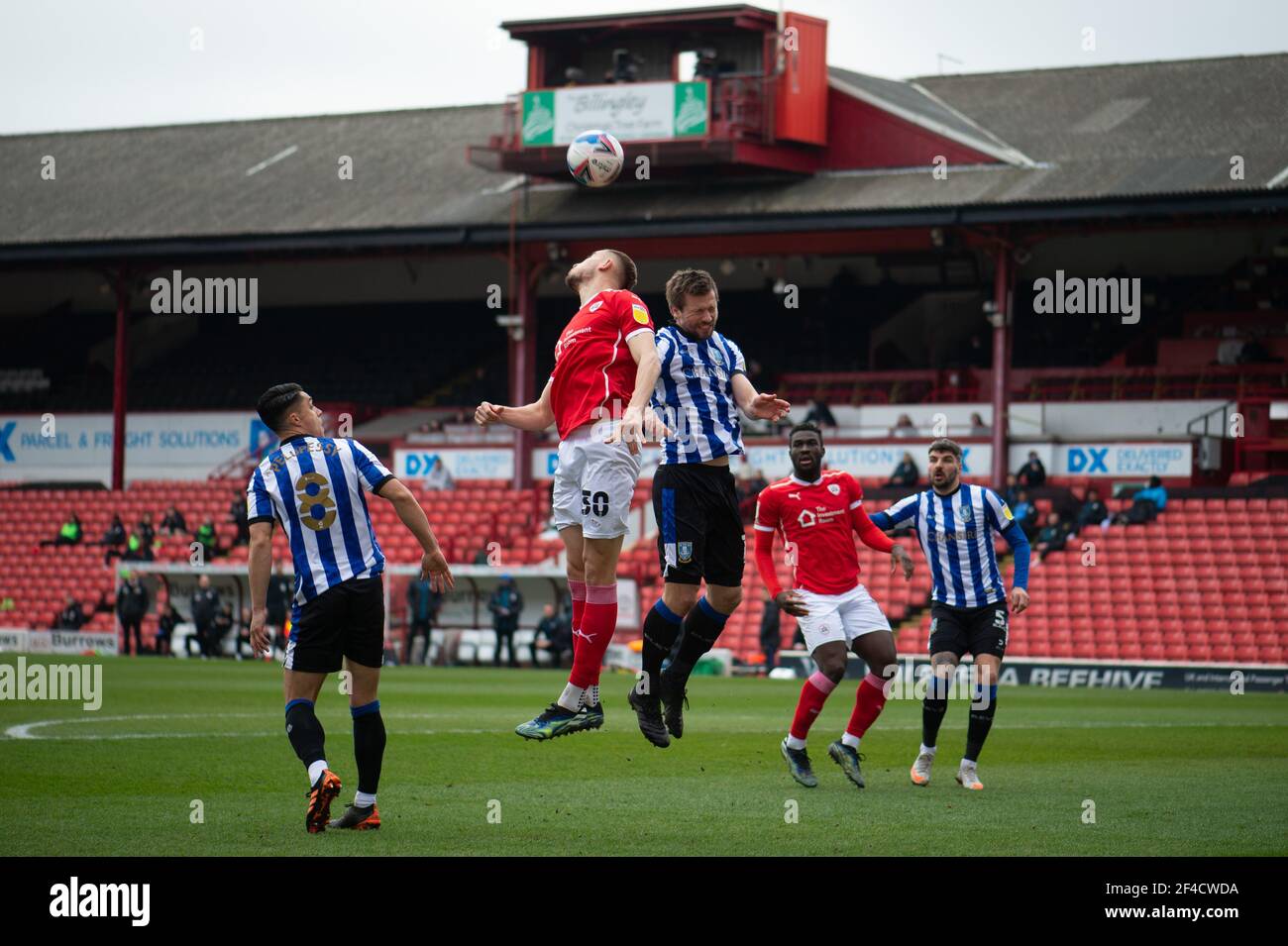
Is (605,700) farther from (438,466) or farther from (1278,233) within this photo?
(1278,233)

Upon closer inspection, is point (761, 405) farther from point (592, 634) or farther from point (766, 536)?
point (766, 536)

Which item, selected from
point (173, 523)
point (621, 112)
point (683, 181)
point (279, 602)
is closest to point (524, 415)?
point (279, 602)

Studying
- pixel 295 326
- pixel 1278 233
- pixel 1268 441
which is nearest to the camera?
pixel 1268 441

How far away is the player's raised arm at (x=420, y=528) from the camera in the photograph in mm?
9875

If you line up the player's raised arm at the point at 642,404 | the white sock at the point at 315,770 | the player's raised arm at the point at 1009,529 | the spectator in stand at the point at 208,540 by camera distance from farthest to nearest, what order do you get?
the spectator in stand at the point at 208,540, the player's raised arm at the point at 1009,529, the white sock at the point at 315,770, the player's raised arm at the point at 642,404

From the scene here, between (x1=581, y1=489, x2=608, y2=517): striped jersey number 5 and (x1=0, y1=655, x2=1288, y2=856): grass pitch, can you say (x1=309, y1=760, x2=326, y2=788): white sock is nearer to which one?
(x1=0, y1=655, x2=1288, y2=856): grass pitch

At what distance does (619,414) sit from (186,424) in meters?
35.7

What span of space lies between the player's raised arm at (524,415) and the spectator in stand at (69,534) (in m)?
31.7

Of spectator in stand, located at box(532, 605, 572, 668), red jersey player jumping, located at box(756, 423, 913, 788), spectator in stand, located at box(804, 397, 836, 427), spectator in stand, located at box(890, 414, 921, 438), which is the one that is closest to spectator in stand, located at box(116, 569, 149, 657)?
spectator in stand, located at box(532, 605, 572, 668)

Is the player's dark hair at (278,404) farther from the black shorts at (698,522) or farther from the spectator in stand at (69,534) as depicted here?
the spectator in stand at (69,534)

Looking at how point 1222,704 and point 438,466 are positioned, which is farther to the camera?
point 438,466

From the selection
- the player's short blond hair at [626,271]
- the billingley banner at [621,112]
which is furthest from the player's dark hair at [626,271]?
the billingley banner at [621,112]
